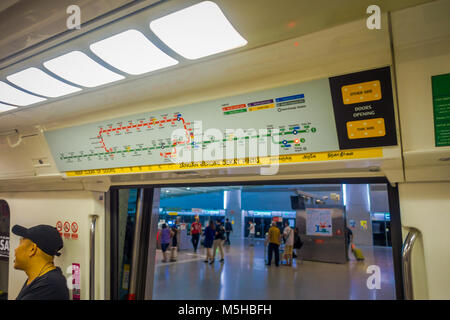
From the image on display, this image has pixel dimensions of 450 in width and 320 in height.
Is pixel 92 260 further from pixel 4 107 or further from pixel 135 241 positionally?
pixel 4 107

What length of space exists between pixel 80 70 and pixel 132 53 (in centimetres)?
37

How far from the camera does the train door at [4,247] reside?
3615 millimetres

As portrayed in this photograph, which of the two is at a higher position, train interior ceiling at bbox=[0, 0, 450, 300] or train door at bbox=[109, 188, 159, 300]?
train interior ceiling at bbox=[0, 0, 450, 300]

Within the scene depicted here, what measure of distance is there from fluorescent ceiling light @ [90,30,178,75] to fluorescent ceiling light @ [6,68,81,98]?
44 cm

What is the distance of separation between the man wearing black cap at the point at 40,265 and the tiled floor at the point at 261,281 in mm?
3863

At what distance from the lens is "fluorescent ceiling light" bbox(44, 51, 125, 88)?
4.53ft

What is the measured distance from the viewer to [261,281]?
693 centimetres

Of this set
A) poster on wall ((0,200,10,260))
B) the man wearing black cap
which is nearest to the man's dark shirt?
the man wearing black cap

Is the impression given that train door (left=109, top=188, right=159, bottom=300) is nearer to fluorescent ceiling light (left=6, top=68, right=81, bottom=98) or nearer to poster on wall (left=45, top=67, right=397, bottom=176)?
poster on wall (left=45, top=67, right=397, bottom=176)

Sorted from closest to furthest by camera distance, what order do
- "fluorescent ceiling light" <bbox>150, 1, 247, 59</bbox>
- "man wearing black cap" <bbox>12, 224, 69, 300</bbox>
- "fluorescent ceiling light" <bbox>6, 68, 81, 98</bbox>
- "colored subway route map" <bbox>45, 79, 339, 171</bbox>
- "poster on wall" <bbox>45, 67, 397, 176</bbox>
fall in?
"fluorescent ceiling light" <bbox>150, 1, 247, 59</bbox>, "poster on wall" <bbox>45, 67, 397, 176</bbox>, "colored subway route map" <bbox>45, 79, 339, 171</bbox>, "fluorescent ceiling light" <bbox>6, 68, 81, 98</bbox>, "man wearing black cap" <bbox>12, 224, 69, 300</bbox>

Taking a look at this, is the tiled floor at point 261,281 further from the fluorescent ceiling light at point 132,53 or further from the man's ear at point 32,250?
the fluorescent ceiling light at point 132,53

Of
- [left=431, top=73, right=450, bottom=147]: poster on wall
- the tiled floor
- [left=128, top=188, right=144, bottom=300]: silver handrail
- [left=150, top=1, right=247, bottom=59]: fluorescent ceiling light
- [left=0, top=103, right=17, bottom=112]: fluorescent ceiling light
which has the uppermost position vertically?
[left=0, top=103, right=17, bottom=112]: fluorescent ceiling light

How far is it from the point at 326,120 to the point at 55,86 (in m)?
1.54
